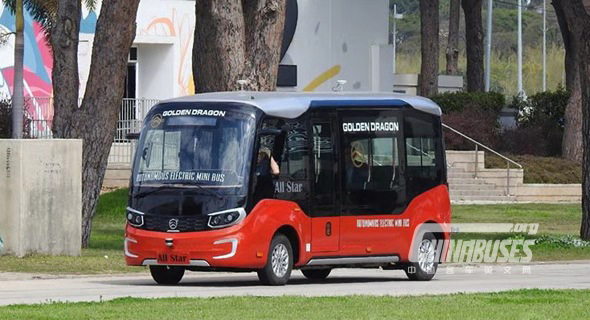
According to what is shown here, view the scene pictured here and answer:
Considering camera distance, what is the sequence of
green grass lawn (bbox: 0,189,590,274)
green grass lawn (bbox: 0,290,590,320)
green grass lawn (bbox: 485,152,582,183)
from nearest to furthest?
green grass lawn (bbox: 0,290,590,320)
green grass lawn (bbox: 0,189,590,274)
green grass lawn (bbox: 485,152,582,183)

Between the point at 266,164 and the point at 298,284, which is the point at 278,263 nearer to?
the point at 298,284

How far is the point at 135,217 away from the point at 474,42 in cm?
3951

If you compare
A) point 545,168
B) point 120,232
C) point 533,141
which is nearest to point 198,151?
point 120,232

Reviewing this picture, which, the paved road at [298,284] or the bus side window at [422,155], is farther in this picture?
the bus side window at [422,155]

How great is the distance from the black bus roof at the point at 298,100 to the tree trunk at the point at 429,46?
1273 inches

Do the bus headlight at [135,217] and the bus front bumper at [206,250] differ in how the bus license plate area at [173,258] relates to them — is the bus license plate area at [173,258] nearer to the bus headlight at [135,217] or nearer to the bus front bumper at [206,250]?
the bus front bumper at [206,250]

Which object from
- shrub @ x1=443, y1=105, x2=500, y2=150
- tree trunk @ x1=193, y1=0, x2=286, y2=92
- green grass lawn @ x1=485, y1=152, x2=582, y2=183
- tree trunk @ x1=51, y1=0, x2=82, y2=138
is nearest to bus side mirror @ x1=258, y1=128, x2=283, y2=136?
tree trunk @ x1=51, y1=0, x2=82, y2=138

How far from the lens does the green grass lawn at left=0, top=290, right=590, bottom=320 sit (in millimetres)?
15758

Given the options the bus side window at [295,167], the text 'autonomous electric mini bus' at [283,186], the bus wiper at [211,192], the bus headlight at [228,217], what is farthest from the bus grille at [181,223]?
the bus side window at [295,167]

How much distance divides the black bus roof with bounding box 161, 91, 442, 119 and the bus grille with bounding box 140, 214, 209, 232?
180 centimetres

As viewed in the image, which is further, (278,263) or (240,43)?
(240,43)

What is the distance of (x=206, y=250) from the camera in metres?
21.1

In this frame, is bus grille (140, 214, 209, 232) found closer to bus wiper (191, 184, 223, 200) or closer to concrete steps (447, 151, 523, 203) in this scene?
bus wiper (191, 184, 223, 200)

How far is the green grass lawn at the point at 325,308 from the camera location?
1576 cm
